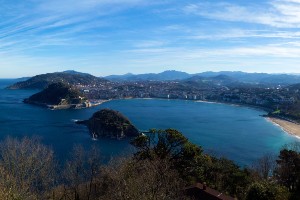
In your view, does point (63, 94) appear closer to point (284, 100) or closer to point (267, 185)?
point (284, 100)

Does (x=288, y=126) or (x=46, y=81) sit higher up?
(x=46, y=81)

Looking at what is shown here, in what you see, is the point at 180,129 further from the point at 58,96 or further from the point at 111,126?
the point at 58,96

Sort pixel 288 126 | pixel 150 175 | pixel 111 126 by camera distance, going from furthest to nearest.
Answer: pixel 288 126 < pixel 111 126 < pixel 150 175

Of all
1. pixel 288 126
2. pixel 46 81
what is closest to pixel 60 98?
pixel 288 126

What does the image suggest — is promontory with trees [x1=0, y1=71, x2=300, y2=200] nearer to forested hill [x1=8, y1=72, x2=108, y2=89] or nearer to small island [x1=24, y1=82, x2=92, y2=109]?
small island [x1=24, y1=82, x2=92, y2=109]

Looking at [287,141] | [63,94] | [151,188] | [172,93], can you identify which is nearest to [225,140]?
[287,141]

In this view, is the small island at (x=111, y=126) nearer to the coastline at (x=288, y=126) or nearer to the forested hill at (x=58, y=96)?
the coastline at (x=288, y=126)
